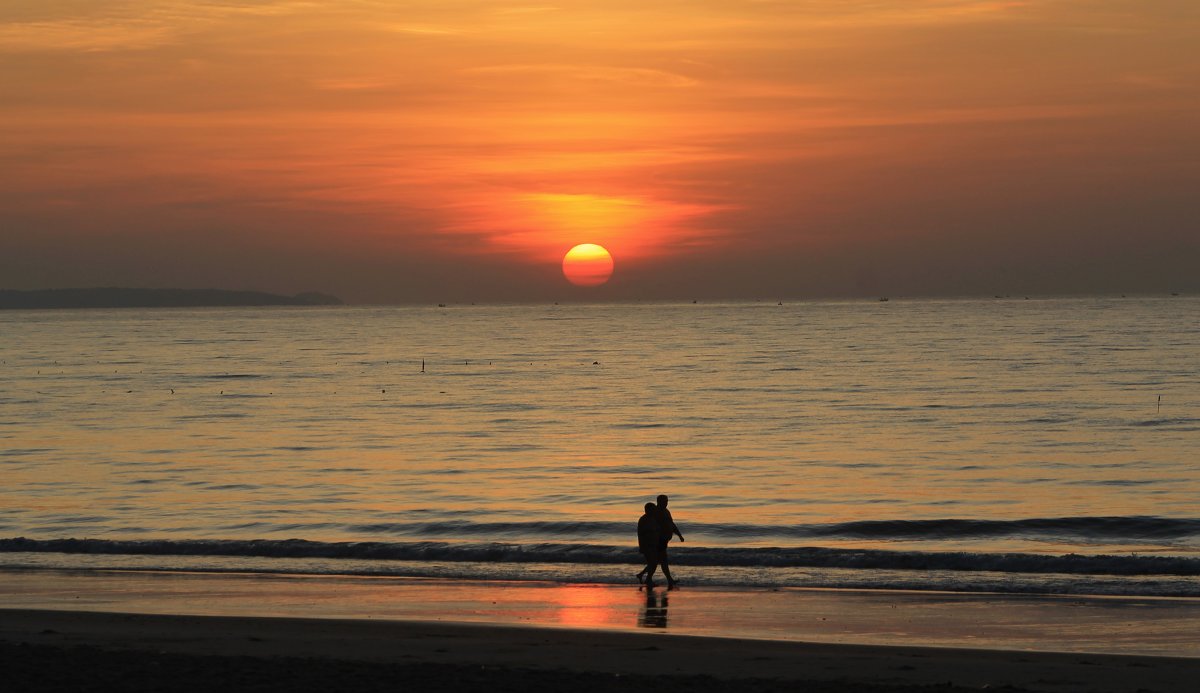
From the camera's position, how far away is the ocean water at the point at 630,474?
2650 centimetres

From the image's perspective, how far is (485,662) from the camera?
15562 millimetres

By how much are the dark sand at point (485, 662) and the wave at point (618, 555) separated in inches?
341

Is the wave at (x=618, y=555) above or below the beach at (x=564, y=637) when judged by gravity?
above

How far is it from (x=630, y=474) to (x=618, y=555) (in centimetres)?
1512

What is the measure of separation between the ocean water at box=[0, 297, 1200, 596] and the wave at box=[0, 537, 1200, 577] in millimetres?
70

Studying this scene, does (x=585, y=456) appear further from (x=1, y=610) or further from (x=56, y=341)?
(x=56, y=341)

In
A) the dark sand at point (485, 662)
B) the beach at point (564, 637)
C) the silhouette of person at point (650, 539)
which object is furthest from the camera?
the silhouette of person at point (650, 539)

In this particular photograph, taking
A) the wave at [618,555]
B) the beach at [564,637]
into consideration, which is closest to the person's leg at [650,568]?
the beach at [564,637]

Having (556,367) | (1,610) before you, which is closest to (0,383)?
(556,367)

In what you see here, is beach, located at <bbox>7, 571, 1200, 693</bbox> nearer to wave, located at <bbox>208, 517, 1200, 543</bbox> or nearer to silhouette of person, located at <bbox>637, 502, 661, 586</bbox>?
silhouette of person, located at <bbox>637, 502, 661, 586</bbox>

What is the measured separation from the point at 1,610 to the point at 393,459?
2751 centimetres

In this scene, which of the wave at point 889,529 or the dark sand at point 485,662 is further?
the wave at point 889,529

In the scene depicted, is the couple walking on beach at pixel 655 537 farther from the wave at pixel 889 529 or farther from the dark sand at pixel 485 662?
the wave at pixel 889 529

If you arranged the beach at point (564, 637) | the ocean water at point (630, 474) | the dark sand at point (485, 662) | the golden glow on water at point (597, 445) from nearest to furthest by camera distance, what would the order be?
the dark sand at point (485, 662) → the beach at point (564, 637) → the ocean water at point (630, 474) → the golden glow on water at point (597, 445)
